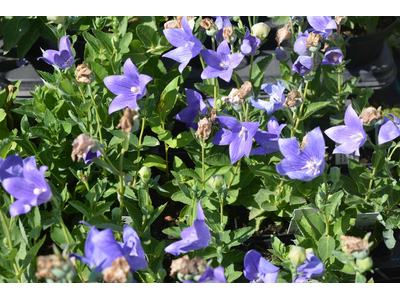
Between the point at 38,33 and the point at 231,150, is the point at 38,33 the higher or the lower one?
the higher one

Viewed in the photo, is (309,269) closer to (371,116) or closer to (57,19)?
(371,116)

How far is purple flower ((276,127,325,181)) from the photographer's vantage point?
1.69m

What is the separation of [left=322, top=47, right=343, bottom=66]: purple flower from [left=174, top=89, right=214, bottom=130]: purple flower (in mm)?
600

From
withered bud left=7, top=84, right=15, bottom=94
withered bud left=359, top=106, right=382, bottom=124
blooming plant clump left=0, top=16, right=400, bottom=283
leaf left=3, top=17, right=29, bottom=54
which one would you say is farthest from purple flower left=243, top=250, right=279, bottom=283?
leaf left=3, top=17, right=29, bottom=54

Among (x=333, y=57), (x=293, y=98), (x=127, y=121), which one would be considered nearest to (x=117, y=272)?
(x=127, y=121)

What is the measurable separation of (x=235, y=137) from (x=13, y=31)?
1.66 metres

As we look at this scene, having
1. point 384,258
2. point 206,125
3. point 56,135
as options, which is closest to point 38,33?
point 56,135

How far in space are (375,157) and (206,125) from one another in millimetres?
712

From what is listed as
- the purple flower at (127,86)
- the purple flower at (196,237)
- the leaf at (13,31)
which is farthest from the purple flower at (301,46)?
the leaf at (13,31)

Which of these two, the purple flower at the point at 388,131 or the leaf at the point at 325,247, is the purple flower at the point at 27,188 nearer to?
the leaf at the point at 325,247

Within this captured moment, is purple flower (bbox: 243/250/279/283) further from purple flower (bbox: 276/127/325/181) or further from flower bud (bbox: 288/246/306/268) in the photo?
purple flower (bbox: 276/127/325/181)

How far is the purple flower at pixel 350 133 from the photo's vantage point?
1839 mm
